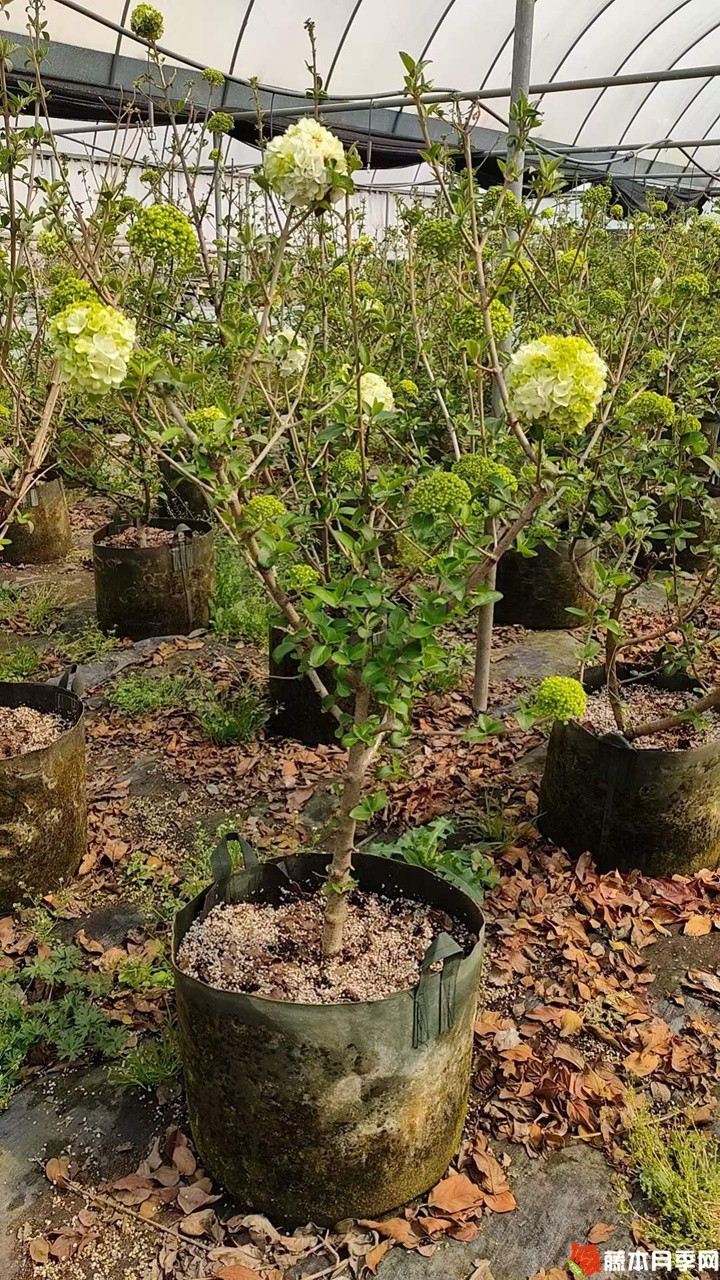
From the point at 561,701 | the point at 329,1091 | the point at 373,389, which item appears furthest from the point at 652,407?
the point at 329,1091

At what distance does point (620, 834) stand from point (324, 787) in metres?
0.99

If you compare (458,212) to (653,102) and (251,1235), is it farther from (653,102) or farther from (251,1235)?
(653,102)

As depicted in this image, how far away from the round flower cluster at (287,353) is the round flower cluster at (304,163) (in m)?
0.57

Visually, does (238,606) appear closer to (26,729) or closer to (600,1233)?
(26,729)

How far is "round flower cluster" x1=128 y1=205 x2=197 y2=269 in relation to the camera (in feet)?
5.00

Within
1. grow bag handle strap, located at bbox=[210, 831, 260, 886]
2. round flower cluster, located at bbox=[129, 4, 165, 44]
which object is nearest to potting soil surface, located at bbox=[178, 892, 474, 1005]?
grow bag handle strap, located at bbox=[210, 831, 260, 886]

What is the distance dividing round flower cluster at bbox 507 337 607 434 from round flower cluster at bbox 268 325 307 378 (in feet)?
2.38

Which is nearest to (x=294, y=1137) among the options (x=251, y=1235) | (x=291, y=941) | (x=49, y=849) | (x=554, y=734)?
(x=251, y=1235)

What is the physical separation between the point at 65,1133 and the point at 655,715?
1949 mm

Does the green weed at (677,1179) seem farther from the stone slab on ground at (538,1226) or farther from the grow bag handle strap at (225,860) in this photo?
the grow bag handle strap at (225,860)

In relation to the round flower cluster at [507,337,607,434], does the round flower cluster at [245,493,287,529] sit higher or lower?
lower

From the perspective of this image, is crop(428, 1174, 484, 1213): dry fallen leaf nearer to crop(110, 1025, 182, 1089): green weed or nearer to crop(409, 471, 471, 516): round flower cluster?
crop(110, 1025, 182, 1089): green weed

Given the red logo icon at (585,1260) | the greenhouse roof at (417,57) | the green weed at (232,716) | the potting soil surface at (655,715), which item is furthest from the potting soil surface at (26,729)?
the greenhouse roof at (417,57)

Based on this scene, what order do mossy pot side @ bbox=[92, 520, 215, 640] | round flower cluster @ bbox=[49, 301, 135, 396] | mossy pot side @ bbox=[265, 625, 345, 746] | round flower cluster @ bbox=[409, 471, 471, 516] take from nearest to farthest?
round flower cluster @ bbox=[49, 301, 135, 396], round flower cluster @ bbox=[409, 471, 471, 516], mossy pot side @ bbox=[265, 625, 345, 746], mossy pot side @ bbox=[92, 520, 215, 640]
